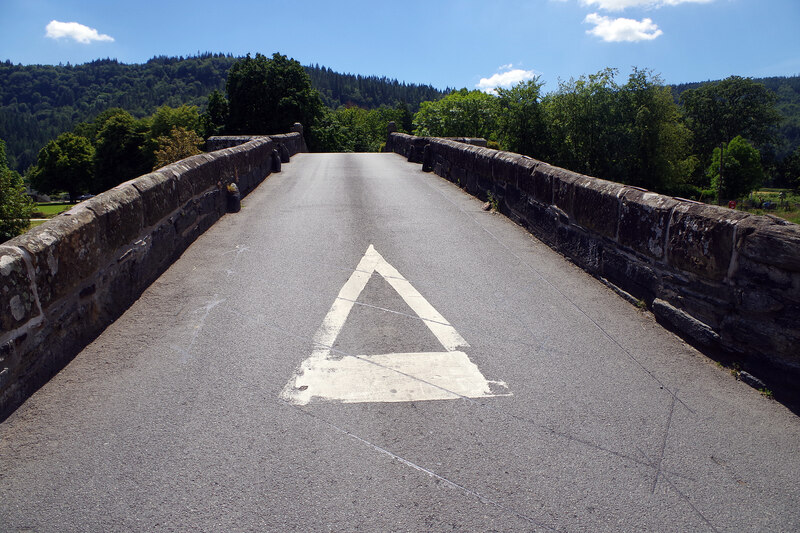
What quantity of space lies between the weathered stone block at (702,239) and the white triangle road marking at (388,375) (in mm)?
2005

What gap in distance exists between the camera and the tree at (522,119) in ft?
139

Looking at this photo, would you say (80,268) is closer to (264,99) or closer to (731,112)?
(264,99)

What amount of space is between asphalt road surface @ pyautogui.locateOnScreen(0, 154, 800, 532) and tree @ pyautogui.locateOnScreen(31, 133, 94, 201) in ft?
275

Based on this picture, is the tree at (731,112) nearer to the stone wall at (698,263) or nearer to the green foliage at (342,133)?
the green foliage at (342,133)

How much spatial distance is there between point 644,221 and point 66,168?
8779cm

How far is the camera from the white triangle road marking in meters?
3.47

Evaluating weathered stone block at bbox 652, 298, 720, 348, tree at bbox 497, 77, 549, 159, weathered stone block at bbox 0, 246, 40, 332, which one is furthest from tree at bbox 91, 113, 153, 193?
weathered stone block at bbox 652, 298, 720, 348

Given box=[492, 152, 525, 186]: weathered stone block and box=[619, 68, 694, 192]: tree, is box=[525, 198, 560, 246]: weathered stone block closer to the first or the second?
box=[492, 152, 525, 186]: weathered stone block

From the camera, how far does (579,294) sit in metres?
5.47

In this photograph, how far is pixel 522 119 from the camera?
140 feet

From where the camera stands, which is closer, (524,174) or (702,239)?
(702,239)

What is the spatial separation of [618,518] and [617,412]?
98cm

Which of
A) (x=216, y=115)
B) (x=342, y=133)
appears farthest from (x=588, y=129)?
(x=216, y=115)

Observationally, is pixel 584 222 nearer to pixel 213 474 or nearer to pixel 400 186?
pixel 213 474
